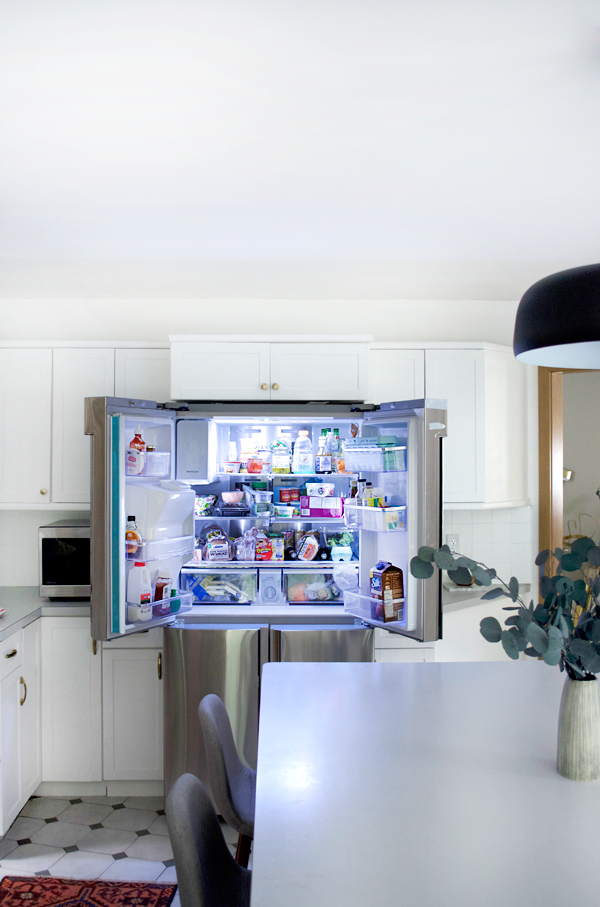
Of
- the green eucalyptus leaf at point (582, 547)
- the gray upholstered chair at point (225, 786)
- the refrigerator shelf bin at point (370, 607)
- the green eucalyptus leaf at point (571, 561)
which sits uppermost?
the green eucalyptus leaf at point (582, 547)

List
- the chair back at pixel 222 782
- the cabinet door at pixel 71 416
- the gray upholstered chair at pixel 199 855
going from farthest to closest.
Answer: the cabinet door at pixel 71 416 < the chair back at pixel 222 782 < the gray upholstered chair at pixel 199 855

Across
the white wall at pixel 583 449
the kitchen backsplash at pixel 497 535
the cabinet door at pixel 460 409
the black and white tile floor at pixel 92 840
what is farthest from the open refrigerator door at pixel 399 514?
the white wall at pixel 583 449

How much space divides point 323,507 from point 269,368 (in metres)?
0.78

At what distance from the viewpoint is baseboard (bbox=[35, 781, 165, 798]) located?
3.08m

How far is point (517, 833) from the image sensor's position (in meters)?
1.06

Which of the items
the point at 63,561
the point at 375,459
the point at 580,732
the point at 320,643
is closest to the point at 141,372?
the point at 63,561

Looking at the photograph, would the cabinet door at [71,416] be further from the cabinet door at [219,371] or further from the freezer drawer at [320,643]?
the freezer drawer at [320,643]

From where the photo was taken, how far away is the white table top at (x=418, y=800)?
93cm

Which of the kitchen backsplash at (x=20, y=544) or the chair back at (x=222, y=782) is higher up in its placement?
the kitchen backsplash at (x=20, y=544)

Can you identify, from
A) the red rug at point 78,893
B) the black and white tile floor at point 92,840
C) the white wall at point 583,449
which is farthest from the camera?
the white wall at point 583,449

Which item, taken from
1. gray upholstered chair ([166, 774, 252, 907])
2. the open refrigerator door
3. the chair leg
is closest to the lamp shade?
gray upholstered chair ([166, 774, 252, 907])

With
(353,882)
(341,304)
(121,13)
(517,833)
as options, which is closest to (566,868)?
(517,833)

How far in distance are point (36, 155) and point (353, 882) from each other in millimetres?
2177

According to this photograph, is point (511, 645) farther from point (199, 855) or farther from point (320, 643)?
point (320, 643)
